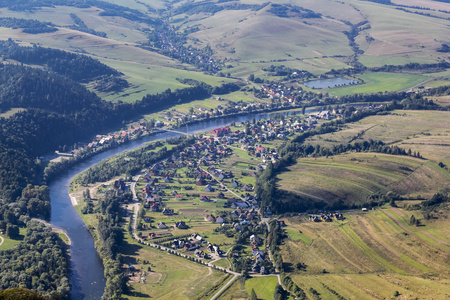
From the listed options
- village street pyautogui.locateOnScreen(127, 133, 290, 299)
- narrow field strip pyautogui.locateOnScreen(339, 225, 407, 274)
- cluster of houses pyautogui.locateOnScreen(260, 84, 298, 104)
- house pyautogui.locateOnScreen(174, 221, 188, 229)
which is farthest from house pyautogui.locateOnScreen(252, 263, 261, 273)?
cluster of houses pyautogui.locateOnScreen(260, 84, 298, 104)

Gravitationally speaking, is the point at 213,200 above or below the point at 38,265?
below

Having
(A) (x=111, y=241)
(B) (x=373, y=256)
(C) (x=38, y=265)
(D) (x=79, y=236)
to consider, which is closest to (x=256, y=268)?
(B) (x=373, y=256)

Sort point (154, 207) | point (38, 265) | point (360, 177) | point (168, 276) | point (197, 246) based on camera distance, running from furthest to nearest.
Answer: point (360, 177) → point (154, 207) → point (197, 246) → point (168, 276) → point (38, 265)

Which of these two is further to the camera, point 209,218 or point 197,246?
point 209,218

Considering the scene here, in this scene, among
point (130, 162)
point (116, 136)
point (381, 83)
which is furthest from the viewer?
point (381, 83)

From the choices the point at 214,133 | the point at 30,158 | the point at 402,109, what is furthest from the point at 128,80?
the point at 402,109

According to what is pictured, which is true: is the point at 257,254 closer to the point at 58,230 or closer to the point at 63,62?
the point at 58,230

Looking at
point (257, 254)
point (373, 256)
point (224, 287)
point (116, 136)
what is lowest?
point (116, 136)
